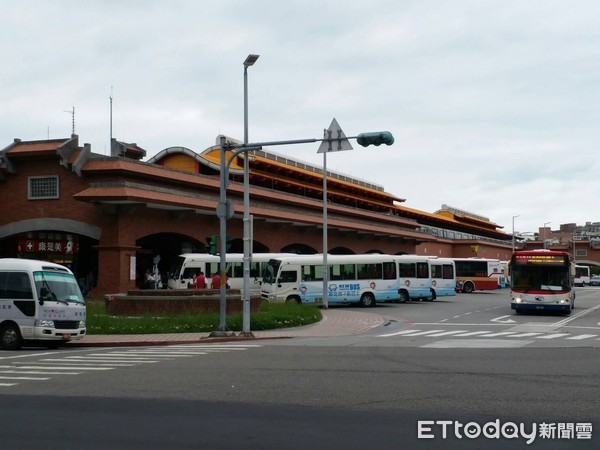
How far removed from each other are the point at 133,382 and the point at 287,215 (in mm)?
39701

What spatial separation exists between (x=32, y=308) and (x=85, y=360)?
4.34 meters

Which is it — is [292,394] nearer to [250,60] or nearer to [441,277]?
[250,60]

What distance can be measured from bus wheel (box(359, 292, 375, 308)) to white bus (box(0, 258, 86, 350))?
23927 millimetres

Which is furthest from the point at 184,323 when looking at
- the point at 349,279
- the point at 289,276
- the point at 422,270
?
the point at 422,270

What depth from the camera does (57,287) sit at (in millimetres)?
21703

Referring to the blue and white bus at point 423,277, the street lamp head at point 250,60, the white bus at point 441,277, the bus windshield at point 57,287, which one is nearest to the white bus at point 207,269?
the blue and white bus at point 423,277

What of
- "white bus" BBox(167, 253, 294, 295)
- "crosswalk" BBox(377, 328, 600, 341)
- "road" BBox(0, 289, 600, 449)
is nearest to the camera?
"road" BBox(0, 289, 600, 449)

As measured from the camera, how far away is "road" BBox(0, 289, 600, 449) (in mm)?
8445

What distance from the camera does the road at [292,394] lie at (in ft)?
27.7

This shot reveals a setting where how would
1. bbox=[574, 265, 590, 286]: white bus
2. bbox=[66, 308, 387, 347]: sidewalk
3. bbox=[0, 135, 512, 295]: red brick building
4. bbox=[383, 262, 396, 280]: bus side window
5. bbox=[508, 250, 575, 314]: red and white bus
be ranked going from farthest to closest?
1. bbox=[574, 265, 590, 286]: white bus
2. bbox=[383, 262, 396, 280]: bus side window
3. bbox=[0, 135, 512, 295]: red brick building
4. bbox=[508, 250, 575, 314]: red and white bus
5. bbox=[66, 308, 387, 347]: sidewalk

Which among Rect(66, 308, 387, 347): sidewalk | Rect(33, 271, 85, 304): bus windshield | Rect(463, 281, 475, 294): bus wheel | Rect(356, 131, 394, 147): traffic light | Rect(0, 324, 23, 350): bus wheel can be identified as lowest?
Rect(66, 308, 387, 347): sidewalk

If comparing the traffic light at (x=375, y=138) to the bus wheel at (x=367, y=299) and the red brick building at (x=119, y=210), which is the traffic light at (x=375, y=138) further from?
the bus wheel at (x=367, y=299)

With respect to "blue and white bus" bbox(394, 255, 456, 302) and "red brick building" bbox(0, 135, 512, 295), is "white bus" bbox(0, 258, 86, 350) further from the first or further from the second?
"blue and white bus" bbox(394, 255, 456, 302)

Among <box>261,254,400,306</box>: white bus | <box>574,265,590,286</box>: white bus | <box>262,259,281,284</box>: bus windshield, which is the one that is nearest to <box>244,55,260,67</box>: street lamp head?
<box>261,254,400,306</box>: white bus
